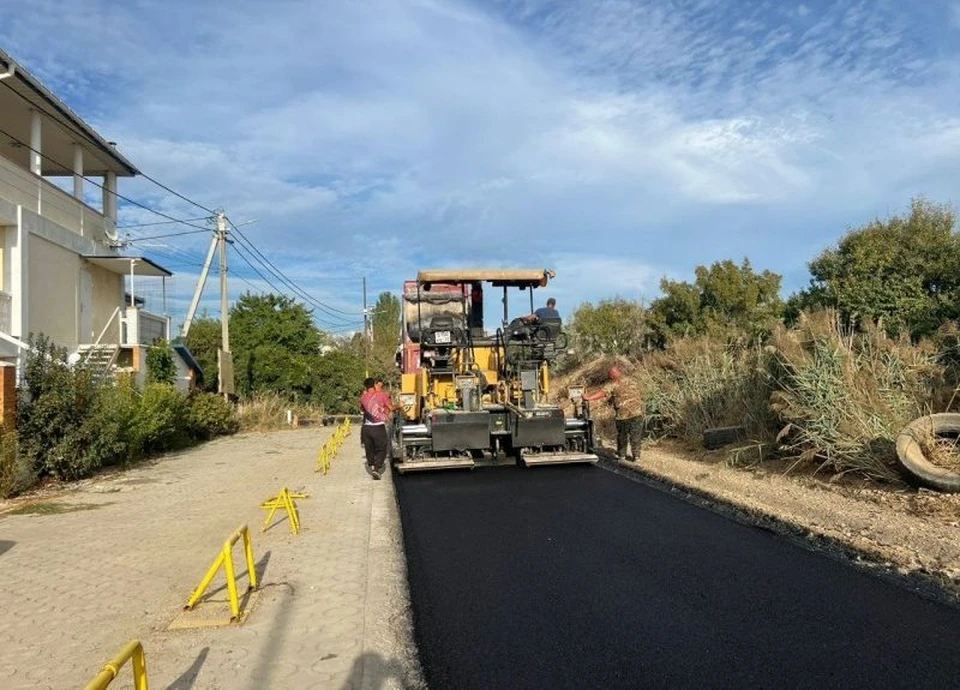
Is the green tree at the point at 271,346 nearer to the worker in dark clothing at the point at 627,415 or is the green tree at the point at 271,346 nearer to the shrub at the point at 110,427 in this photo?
the shrub at the point at 110,427

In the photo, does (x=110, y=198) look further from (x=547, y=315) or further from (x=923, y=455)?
(x=923, y=455)

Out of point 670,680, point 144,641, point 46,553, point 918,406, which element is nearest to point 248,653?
point 144,641

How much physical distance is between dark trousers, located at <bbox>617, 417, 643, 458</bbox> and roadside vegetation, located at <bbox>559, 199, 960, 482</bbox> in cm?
160

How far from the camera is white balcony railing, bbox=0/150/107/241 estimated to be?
16344 mm

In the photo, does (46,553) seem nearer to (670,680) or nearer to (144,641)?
(144,641)

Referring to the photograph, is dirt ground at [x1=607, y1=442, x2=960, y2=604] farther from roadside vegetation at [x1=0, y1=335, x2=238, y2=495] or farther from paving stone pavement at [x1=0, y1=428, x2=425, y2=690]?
roadside vegetation at [x1=0, y1=335, x2=238, y2=495]

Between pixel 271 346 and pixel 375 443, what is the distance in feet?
86.2

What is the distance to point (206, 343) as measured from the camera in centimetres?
4131

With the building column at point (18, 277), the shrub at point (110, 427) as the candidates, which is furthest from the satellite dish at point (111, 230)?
the shrub at point (110, 427)

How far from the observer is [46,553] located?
7895mm

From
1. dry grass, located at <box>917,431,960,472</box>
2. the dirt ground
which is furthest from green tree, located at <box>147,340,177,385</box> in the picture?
dry grass, located at <box>917,431,960,472</box>

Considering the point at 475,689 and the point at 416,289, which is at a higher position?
the point at 416,289

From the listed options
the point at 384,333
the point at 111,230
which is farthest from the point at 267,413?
the point at 384,333

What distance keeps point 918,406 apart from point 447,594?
7735 mm
